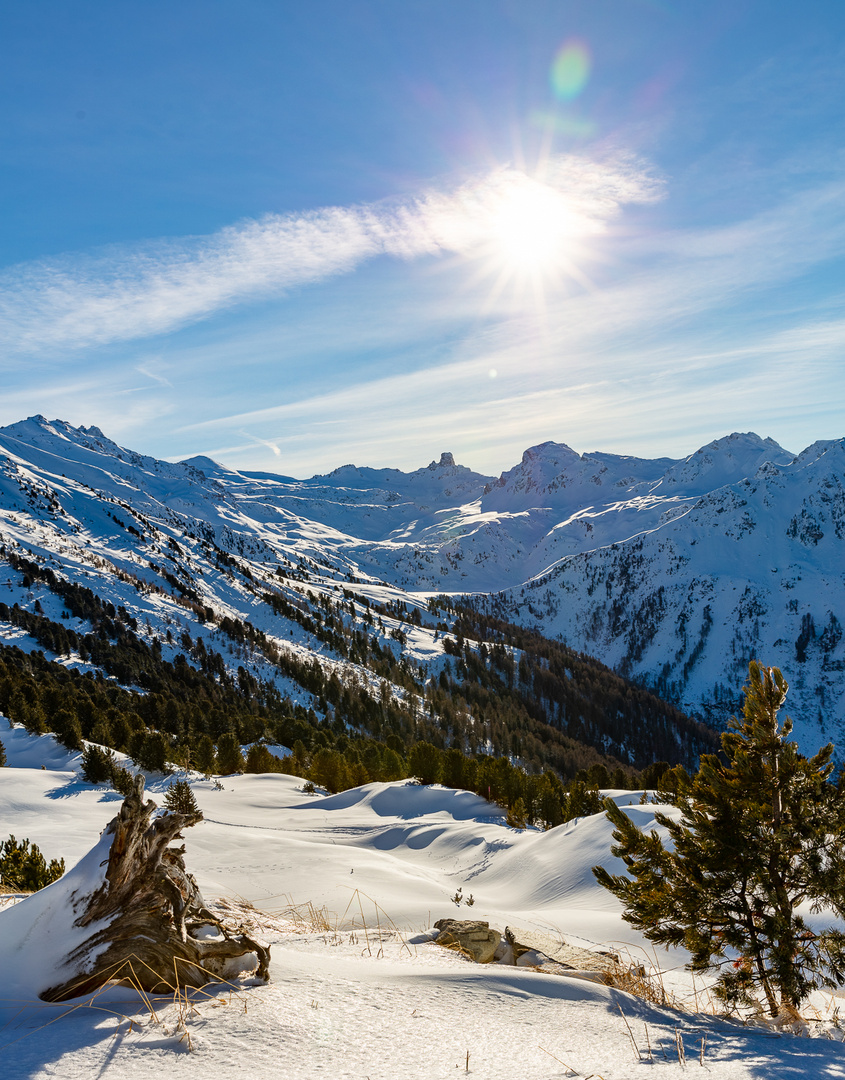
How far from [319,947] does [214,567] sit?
200 metres

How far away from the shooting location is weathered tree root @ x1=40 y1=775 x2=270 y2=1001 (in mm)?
4078

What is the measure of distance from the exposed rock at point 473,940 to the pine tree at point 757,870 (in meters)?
2.01

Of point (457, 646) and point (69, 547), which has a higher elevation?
point (69, 547)

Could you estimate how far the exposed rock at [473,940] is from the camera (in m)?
7.27

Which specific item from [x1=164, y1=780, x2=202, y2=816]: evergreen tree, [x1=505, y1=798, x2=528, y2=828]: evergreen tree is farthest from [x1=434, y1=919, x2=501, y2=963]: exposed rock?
[x1=505, y1=798, x2=528, y2=828]: evergreen tree

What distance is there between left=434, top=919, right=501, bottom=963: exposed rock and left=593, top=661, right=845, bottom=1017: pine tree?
6.58ft

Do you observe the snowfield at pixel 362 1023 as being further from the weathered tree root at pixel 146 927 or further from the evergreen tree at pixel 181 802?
the evergreen tree at pixel 181 802

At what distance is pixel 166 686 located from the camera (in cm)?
9606

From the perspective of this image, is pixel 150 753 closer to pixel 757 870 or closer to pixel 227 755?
pixel 227 755

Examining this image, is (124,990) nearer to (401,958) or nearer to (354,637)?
(401,958)

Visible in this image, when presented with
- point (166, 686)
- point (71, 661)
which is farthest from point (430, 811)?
point (71, 661)

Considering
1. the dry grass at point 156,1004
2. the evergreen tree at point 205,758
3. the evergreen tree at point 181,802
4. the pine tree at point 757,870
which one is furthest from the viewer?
the evergreen tree at point 205,758

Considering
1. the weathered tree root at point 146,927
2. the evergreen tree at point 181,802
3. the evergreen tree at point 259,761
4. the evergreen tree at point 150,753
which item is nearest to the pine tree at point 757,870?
the weathered tree root at point 146,927

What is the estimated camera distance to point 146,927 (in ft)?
14.3
